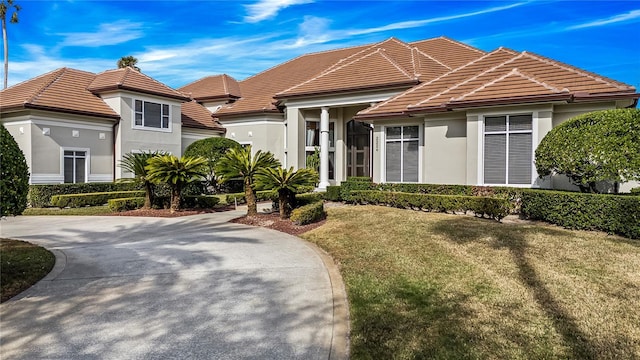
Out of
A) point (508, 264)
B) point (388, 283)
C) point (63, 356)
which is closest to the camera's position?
point (63, 356)

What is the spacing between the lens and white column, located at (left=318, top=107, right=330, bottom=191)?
67.8 ft

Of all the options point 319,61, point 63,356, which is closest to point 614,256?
point 63,356

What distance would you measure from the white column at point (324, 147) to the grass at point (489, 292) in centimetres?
1148

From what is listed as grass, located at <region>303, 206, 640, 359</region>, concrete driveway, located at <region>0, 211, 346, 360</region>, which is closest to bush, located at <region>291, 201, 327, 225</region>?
grass, located at <region>303, 206, 640, 359</region>

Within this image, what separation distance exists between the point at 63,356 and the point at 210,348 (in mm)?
1406

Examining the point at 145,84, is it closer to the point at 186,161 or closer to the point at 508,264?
the point at 186,161

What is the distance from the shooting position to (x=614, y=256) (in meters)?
7.07

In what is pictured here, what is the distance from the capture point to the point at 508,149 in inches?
504

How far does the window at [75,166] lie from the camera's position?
18656mm

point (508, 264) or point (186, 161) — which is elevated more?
point (186, 161)

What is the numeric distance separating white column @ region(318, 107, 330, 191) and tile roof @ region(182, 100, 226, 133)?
335 inches

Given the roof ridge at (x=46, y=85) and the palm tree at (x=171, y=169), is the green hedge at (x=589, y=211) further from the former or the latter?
the roof ridge at (x=46, y=85)

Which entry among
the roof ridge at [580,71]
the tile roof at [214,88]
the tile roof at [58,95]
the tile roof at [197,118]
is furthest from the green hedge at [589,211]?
the tile roof at [214,88]

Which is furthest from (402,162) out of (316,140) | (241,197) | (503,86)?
(316,140)
